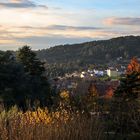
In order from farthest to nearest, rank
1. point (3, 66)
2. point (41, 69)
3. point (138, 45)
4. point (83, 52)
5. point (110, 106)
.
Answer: point (83, 52)
point (138, 45)
point (41, 69)
point (3, 66)
point (110, 106)

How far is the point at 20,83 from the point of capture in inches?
1282

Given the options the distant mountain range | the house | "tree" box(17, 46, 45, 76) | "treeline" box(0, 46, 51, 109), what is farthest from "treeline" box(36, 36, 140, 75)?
"treeline" box(0, 46, 51, 109)

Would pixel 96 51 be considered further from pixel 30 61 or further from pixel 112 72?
pixel 30 61

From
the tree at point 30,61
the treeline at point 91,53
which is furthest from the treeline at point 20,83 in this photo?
the treeline at point 91,53

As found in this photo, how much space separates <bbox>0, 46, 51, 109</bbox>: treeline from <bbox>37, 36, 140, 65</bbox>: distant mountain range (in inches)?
2342

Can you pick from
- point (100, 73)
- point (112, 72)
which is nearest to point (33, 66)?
point (112, 72)

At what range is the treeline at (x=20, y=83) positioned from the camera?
2977cm

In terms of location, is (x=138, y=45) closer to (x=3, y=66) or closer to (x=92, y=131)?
(x=3, y=66)

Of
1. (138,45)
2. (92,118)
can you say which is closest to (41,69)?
(92,118)

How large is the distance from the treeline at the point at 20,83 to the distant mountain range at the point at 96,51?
195ft

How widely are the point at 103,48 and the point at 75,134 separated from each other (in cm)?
9923

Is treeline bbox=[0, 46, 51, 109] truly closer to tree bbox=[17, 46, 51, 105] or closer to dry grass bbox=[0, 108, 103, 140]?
tree bbox=[17, 46, 51, 105]

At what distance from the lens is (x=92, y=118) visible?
9.19 metres

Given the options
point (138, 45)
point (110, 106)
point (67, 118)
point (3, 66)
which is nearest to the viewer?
point (67, 118)
